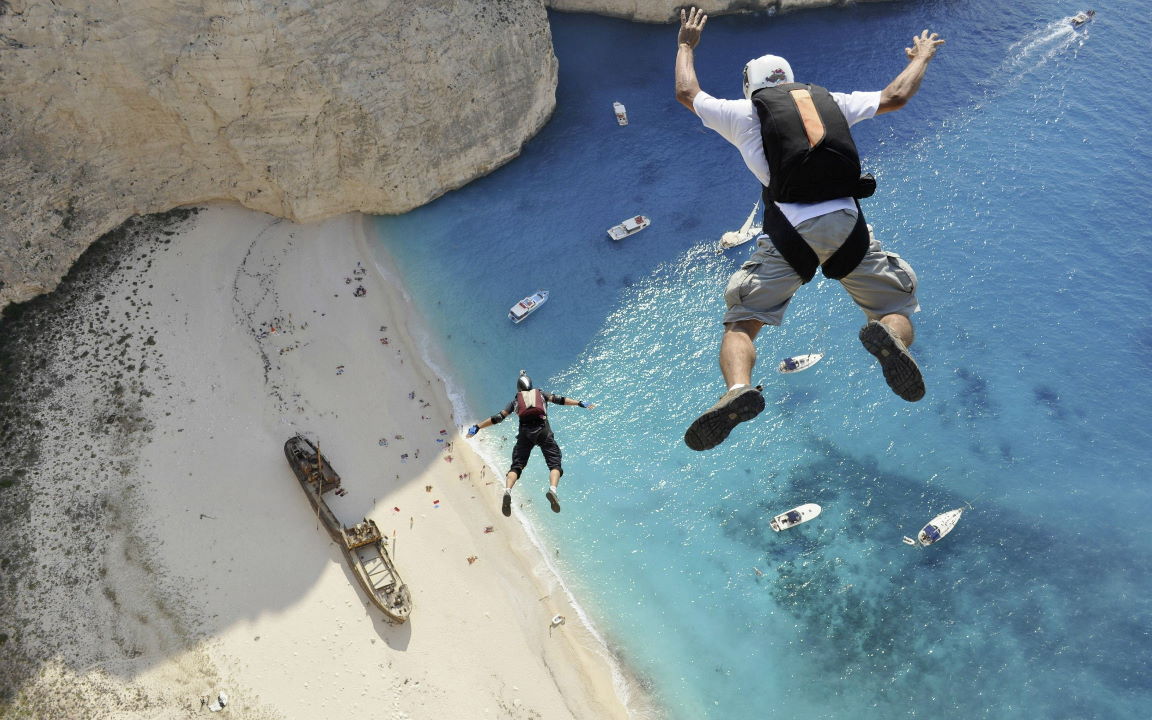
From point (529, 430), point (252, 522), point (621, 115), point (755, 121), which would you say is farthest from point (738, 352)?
point (621, 115)

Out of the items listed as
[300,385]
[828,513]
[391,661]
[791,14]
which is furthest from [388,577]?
[791,14]

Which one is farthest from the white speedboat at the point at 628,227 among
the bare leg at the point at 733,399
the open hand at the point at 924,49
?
the bare leg at the point at 733,399

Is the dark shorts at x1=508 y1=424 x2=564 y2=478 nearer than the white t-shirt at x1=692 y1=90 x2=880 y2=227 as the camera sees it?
No

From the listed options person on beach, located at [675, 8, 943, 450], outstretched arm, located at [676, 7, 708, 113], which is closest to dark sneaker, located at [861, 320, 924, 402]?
person on beach, located at [675, 8, 943, 450]

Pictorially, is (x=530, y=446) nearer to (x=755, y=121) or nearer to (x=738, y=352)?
(x=738, y=352)

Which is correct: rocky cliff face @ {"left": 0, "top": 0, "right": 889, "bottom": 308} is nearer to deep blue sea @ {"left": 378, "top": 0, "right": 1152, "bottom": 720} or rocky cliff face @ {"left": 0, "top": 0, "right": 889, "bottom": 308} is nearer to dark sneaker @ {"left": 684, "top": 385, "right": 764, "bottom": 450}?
deep blue sea @ {"left": 378, "top": 0, "right": 1152, "bottom": 720}

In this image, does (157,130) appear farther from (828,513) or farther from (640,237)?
(828,513)
